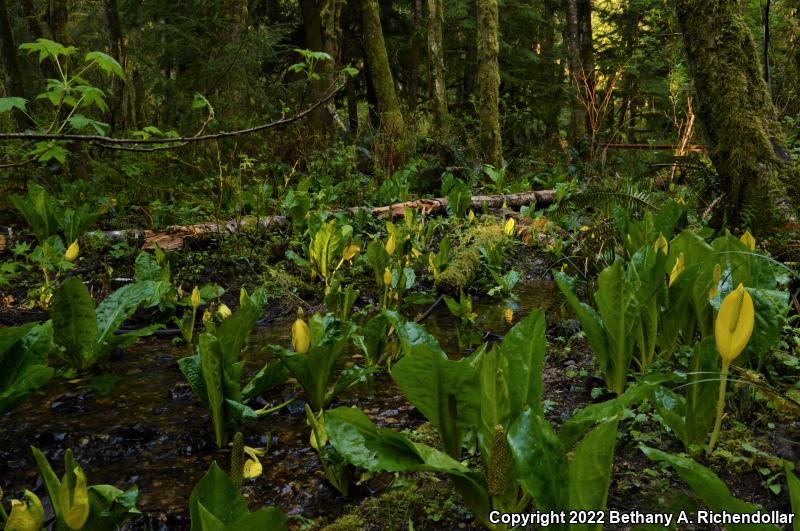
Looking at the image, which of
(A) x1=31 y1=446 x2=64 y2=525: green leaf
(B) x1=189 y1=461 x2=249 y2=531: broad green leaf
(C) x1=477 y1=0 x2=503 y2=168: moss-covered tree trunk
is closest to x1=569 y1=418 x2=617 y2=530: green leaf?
(B) x1=189 y1=461 x2=249 y2=531: broad green leaf

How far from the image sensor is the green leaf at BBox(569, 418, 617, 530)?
116 cm

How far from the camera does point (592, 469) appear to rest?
3.87 feet

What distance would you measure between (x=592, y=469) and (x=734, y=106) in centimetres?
328

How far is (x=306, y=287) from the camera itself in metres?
4.57

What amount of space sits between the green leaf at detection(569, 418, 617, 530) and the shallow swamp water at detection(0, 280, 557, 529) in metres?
0.78

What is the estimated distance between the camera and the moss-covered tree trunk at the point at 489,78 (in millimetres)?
9000

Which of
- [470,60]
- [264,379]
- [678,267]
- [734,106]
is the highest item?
[470,60]

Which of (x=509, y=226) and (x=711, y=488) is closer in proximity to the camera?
(x=711, y=488)

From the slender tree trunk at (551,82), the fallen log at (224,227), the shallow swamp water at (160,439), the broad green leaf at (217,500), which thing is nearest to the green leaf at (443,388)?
the shallow swamp water at (160,439)

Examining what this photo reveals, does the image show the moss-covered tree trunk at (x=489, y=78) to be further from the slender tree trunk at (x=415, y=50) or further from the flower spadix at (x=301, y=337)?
the flower spadix at (x=301, y=337)

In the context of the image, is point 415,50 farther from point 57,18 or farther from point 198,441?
point 198,441

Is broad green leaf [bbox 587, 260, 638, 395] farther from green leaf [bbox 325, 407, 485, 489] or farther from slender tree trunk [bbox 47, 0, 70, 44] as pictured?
slender tree trunk [bbox 47, 0, 70, 44]

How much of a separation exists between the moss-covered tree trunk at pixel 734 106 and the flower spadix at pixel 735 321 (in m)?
2.20

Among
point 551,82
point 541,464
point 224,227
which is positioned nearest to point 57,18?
point 224,227
